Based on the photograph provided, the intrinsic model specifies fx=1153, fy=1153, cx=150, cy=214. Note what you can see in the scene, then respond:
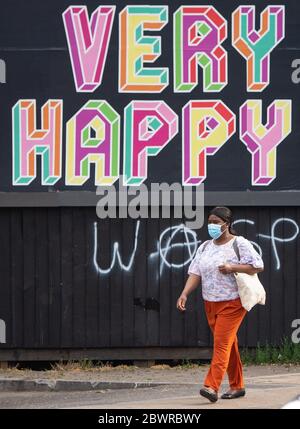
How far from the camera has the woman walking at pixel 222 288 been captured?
400 inches

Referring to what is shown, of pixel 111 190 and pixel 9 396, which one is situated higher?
pixel 111 190

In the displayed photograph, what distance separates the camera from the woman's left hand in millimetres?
10195

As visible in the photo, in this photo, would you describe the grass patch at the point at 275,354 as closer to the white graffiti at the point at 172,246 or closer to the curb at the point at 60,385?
the white graffiti at the point at 172,246

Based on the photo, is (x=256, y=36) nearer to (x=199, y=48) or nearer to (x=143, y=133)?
(x=199, y=48)

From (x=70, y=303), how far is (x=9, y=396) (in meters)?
1.50

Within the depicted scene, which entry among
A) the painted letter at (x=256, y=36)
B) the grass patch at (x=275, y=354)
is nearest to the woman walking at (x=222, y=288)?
the grass patch at (x=275, y=354)

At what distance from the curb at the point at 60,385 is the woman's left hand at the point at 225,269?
7.67 ft

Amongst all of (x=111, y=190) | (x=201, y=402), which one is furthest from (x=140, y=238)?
(x=201, y=402)

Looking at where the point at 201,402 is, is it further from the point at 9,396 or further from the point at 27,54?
the point at 27,54

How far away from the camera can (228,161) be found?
44.0 ft

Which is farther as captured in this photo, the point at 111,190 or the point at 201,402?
the point at 111,190

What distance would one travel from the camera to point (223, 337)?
10.2m

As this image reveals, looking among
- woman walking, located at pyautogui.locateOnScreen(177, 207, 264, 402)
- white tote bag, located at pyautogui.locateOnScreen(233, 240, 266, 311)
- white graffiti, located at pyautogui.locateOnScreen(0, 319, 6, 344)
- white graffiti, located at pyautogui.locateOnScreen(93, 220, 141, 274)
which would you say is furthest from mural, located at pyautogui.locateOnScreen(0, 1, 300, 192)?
white tote bag, located at pyautogui.locateOnScreen(233, 240, 266, 311)
